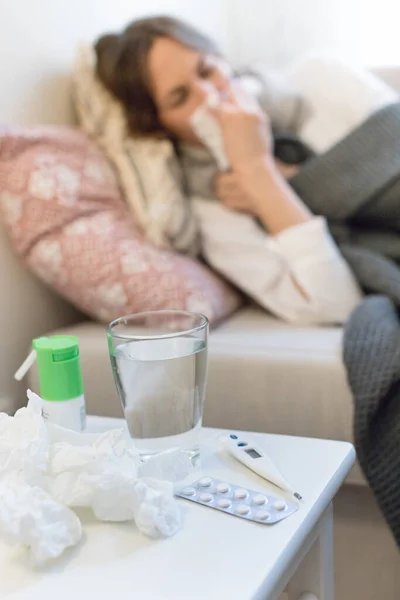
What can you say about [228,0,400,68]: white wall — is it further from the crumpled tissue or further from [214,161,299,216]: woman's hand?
the crumpled tissue

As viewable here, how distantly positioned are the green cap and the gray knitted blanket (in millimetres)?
351

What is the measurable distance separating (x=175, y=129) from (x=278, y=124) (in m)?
0.22

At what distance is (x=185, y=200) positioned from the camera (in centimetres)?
121

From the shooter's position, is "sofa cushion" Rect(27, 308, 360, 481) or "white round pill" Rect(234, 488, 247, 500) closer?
"white round pill" Rect(234, 488, 247, 500)

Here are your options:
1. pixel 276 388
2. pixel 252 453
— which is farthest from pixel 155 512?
pixel 276 388

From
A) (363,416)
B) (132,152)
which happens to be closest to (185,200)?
(132,152)

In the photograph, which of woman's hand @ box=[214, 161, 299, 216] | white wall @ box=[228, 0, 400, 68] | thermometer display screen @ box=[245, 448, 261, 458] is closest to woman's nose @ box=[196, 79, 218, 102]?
woman's hand @ box=[214, 161, 299, 216]

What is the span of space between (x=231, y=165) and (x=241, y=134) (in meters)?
0.05

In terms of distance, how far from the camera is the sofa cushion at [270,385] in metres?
0.87

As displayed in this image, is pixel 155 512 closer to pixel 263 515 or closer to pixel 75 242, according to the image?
pixel 263 515

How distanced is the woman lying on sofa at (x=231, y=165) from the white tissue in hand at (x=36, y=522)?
621 mm

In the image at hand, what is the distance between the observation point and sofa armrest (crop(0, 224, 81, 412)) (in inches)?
40.0

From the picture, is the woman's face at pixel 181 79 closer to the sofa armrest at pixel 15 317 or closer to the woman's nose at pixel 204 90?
the woman's nose at pixel 204 90

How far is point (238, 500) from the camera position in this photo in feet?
1.86
